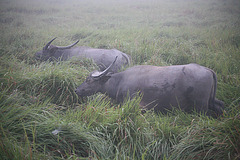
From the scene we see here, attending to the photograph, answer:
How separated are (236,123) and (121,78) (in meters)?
2.07

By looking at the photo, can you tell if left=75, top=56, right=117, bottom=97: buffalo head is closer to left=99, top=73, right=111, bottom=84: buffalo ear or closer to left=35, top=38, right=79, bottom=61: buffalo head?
left=99, top=73, right=111, bottom=84: buffalo ear

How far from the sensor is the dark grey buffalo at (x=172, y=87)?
255 cm

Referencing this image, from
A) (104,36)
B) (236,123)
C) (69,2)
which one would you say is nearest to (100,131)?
(236,123)

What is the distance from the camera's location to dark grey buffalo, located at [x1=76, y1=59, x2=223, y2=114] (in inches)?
100

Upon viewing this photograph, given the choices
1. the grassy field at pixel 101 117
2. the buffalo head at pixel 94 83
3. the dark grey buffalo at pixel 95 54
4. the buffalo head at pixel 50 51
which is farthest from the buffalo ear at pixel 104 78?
the buffalo head at pixel 50 51

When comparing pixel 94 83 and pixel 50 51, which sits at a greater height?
pixel 50 51

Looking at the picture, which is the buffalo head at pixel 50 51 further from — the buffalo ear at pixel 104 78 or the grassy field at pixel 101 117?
the buffalo ear at pixel 104 78

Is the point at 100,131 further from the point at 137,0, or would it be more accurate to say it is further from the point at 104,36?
the point at 137,0

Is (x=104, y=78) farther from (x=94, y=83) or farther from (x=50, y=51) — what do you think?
(x=50, y=51)

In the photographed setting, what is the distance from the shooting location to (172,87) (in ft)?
8.80

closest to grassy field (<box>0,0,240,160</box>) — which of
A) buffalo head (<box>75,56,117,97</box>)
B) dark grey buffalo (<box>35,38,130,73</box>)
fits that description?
buffalo head (<box>75,56,117,97</box>)

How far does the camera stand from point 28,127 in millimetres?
1681

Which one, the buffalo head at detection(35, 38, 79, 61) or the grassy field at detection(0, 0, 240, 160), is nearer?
the grassy field at detection(0, 0, 240, 160)

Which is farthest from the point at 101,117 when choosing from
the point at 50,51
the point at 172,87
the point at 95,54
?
the point at 50,51
